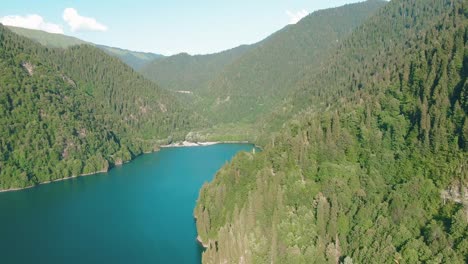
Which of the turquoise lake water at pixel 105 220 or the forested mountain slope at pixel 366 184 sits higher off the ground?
the forested mountain slope at pixel 366 184

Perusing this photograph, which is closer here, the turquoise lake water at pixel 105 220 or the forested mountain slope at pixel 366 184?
the forested mountain slope at pixel 366 184

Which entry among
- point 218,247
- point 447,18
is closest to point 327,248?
point 218,247

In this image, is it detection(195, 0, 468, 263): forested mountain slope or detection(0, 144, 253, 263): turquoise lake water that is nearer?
detection(195, 0, 468, 263): forested mountain slope

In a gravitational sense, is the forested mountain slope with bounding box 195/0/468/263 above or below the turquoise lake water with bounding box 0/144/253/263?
above

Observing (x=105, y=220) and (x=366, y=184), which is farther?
(x=105, y=220)

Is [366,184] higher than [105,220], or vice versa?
[366,184]
